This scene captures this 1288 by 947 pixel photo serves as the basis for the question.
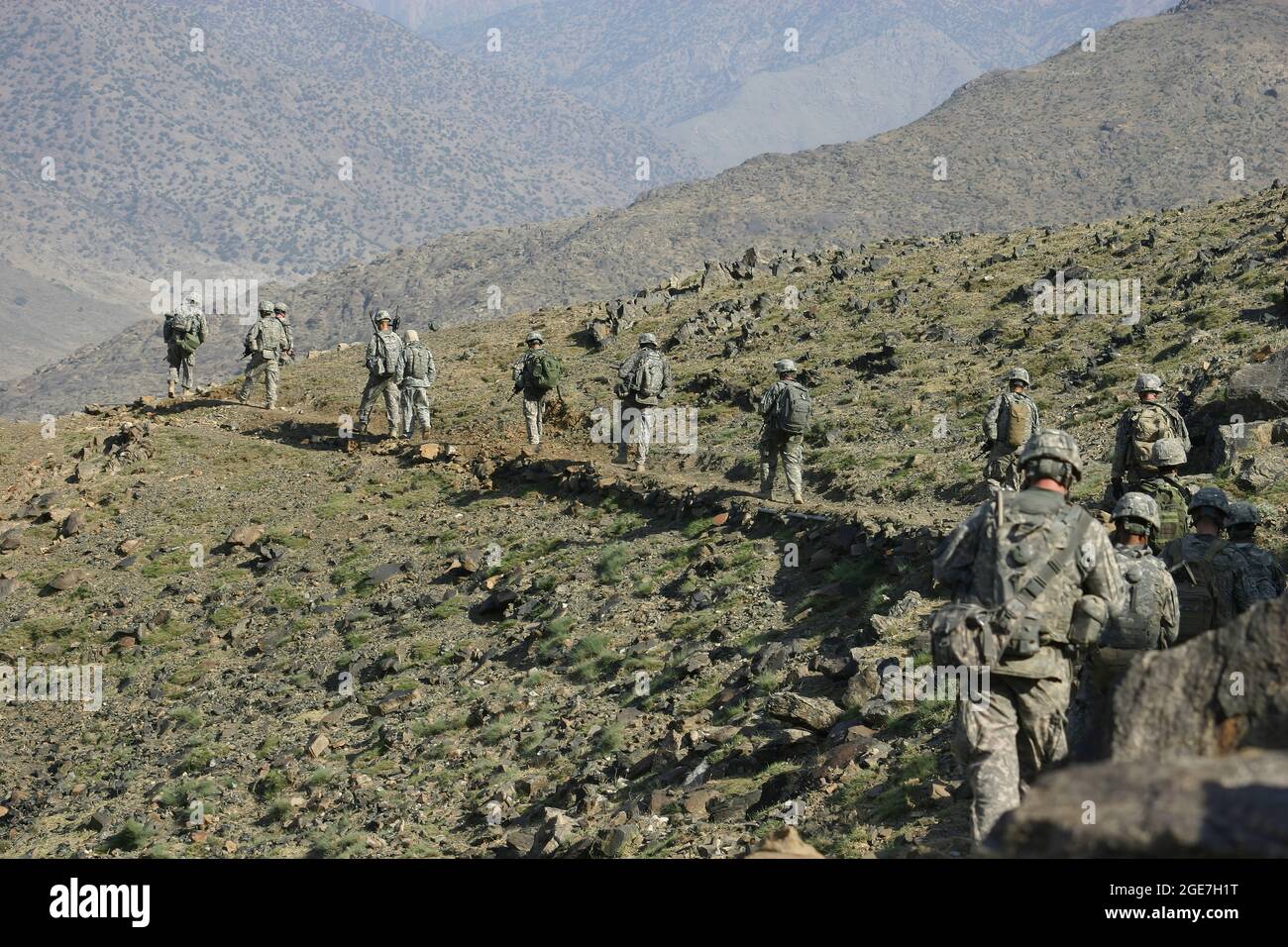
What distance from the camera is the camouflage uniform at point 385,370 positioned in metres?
22.1

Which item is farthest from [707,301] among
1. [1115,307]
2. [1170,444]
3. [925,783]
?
[925,783]

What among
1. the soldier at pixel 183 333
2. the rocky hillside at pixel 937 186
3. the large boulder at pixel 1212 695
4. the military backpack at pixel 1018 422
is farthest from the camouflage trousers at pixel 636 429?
the rocky hillside at pixel 937 186

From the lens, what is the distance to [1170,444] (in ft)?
36.1

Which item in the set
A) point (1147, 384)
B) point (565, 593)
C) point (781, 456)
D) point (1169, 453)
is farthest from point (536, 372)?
point (1169, 453)

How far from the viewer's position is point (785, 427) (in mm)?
17172

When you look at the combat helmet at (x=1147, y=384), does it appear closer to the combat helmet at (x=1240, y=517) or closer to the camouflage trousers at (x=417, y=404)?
the combat helmet at (x=1240, y=517)

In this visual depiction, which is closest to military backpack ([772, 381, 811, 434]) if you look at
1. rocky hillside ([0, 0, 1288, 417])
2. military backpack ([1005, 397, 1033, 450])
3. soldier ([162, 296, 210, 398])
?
military backpack ([1005, 397, 1033, 450])

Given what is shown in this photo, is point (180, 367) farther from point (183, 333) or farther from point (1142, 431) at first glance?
point (1142, 431)

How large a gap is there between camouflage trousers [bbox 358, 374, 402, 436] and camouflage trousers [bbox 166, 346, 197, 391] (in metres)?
4.64

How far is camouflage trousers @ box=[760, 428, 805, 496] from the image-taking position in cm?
1753

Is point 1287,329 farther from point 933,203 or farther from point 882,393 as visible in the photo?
point 933,203

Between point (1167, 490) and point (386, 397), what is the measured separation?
1561cm

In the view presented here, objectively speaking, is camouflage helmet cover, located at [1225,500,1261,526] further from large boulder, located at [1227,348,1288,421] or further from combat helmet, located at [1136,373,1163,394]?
large boulder, located at [1227,348,1288,421]
